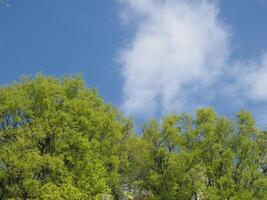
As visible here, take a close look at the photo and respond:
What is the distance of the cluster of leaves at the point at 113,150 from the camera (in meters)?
70.4

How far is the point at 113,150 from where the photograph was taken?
8119 cm

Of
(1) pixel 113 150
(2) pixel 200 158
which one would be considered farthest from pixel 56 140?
(2) pixel 200 158

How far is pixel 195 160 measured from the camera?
8181cm

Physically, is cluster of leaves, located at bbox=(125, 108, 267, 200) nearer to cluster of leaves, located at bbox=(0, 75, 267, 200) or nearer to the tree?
cluster of leaves, located at bbox=(0, 75, 267, 200)

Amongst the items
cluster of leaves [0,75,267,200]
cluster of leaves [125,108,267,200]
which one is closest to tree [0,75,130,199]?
cluster of leaves [0,75,267,200]

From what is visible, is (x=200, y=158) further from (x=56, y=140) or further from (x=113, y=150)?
(x=56, y=140)

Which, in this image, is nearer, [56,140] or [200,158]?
[56,140]

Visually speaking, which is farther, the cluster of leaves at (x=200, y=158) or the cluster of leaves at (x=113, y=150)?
the cluster of leaves at (x=200, y=158)

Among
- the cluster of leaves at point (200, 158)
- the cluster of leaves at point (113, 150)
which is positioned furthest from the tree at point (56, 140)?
the cluster of leaves at point (200, 158)

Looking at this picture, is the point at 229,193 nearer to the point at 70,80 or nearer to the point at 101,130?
the point at 101,130

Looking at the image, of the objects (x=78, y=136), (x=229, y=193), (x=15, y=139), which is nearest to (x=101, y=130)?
(x=78, y=136)

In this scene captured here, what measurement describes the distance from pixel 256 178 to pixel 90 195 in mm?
28632

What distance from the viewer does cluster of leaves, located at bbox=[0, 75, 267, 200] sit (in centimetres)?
7044

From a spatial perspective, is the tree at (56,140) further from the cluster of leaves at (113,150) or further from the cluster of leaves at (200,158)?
the cluster of leaves at (200,158)
